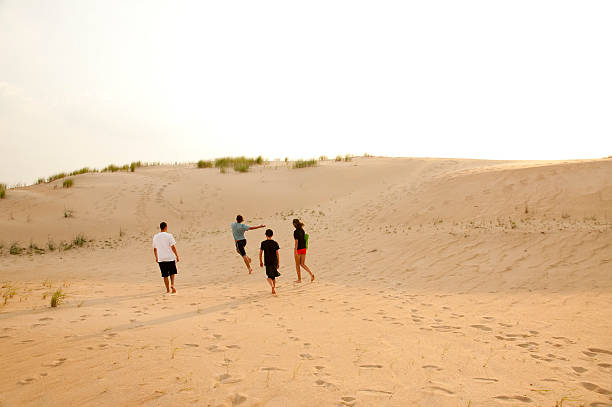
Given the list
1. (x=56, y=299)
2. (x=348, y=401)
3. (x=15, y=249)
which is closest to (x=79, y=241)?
(x=15, y=249)

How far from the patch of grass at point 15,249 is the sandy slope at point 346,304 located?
0.69 metres

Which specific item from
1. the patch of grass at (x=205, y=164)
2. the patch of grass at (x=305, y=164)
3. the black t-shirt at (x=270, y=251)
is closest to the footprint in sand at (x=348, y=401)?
the black t-shirt at (x=270, y=251)

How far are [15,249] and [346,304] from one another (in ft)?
46.4

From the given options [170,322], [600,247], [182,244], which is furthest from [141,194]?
[600,247]

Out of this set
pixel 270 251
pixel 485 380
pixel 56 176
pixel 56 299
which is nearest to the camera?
pixel 485 380

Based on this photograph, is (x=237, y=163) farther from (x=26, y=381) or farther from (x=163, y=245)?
(x=26, y=381)

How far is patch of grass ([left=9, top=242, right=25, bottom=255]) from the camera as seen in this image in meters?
14.4

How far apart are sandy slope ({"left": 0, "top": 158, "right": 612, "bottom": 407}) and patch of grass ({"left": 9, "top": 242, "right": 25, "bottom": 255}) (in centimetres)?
69

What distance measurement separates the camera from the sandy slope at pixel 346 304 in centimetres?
359

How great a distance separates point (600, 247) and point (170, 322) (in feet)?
31.9

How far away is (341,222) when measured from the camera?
54.0 feet

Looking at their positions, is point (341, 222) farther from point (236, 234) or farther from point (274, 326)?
point (274, 326)

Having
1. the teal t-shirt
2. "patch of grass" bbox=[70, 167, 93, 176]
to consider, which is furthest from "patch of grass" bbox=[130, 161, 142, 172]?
the teal t-shirt

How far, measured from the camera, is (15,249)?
574 inches
